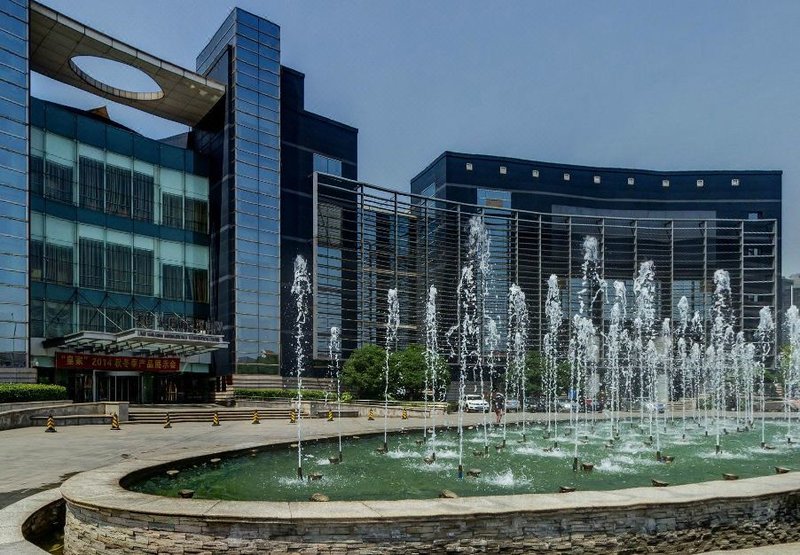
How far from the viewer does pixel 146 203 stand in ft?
160

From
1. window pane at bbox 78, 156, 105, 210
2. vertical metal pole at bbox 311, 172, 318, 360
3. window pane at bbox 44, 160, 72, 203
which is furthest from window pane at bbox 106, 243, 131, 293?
vertical metal pole at bbox 311, 172, 318, 360

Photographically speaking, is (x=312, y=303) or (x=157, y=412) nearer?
(x=157, y=412)

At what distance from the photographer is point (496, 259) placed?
74.3 m

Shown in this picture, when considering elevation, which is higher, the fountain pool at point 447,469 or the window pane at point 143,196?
the window pane at point 143,196

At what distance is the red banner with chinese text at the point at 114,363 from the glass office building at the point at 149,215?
0.28 ft

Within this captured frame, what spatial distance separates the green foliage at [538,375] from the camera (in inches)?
2432

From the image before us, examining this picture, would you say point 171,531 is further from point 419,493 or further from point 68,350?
point 68,350

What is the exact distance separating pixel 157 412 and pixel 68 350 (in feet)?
35.8

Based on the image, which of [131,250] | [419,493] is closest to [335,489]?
[419,493]

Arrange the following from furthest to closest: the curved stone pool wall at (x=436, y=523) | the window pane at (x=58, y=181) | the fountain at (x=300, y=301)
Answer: the fountain at (x=300, y=301), the window pane at (x=58, y=181), the curved stone pool wall at (x=436, y=523)

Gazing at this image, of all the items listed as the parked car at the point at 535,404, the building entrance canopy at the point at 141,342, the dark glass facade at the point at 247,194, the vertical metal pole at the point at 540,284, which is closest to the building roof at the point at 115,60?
the dark glass facade at the point at 247,194

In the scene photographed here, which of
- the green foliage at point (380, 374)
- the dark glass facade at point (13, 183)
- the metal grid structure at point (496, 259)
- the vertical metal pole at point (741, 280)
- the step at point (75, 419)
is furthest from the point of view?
the vertical metal pole at point (741, 280)

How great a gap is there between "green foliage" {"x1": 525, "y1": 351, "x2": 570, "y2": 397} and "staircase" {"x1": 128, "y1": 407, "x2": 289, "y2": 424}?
93.9ft

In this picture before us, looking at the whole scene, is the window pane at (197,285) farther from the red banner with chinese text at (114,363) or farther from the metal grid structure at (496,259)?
the metal grid structure at (496,259)
